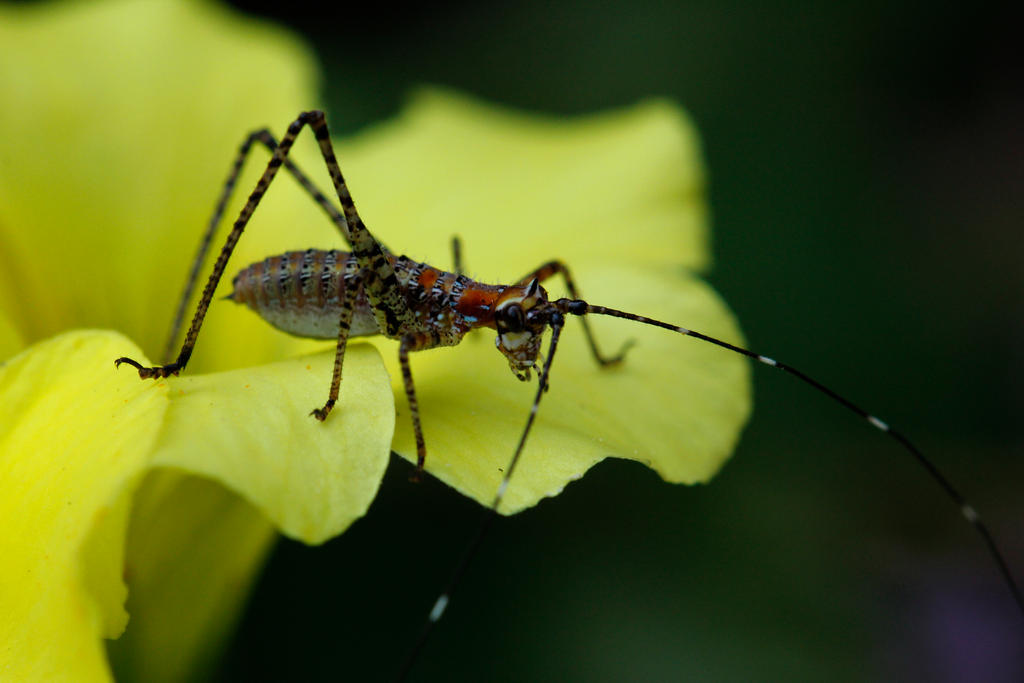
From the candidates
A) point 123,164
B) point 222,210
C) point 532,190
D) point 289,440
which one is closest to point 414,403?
point 289,440

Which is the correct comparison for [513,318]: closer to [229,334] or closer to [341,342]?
[341,342]

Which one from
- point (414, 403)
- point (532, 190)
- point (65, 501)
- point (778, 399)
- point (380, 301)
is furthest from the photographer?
point (778, 399)

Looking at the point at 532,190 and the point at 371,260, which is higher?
the point at 532,190

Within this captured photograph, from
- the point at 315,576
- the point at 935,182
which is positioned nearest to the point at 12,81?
the point at 315,576

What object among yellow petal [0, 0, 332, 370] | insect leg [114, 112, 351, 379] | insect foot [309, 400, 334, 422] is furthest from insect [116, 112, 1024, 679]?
insect foot [309, 400, 334, 422]

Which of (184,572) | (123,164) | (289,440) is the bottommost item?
(184,572)

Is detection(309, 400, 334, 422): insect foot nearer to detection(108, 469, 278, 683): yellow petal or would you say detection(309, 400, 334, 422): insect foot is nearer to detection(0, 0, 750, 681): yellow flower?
detection(0, 0, 750, 681): yellow flower

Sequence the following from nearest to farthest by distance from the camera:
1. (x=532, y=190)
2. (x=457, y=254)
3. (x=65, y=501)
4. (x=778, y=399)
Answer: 1. (x=65, y=501)
2. (x=457, y=254)
3. (x=532, y=190)
4. (x=778, y=399)

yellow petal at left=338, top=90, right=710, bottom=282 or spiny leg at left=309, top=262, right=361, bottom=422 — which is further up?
yellow petal at left=338, top=90, right=710, bottom=282

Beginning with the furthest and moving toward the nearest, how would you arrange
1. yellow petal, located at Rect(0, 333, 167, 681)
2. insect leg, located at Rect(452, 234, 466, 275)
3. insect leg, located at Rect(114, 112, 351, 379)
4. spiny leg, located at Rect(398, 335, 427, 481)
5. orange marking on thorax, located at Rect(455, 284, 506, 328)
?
insect leg, located at Rect(452, 234, 466, 275), orange marking on thorax, located at Rect(455, 284, 506, 328), insect leg, located at Rect(114, 112, 351, 379), spiny leg, located at Rect(398, 335, 427, 481), yellow petal, located at Rect(0, 333, 167, 681)
